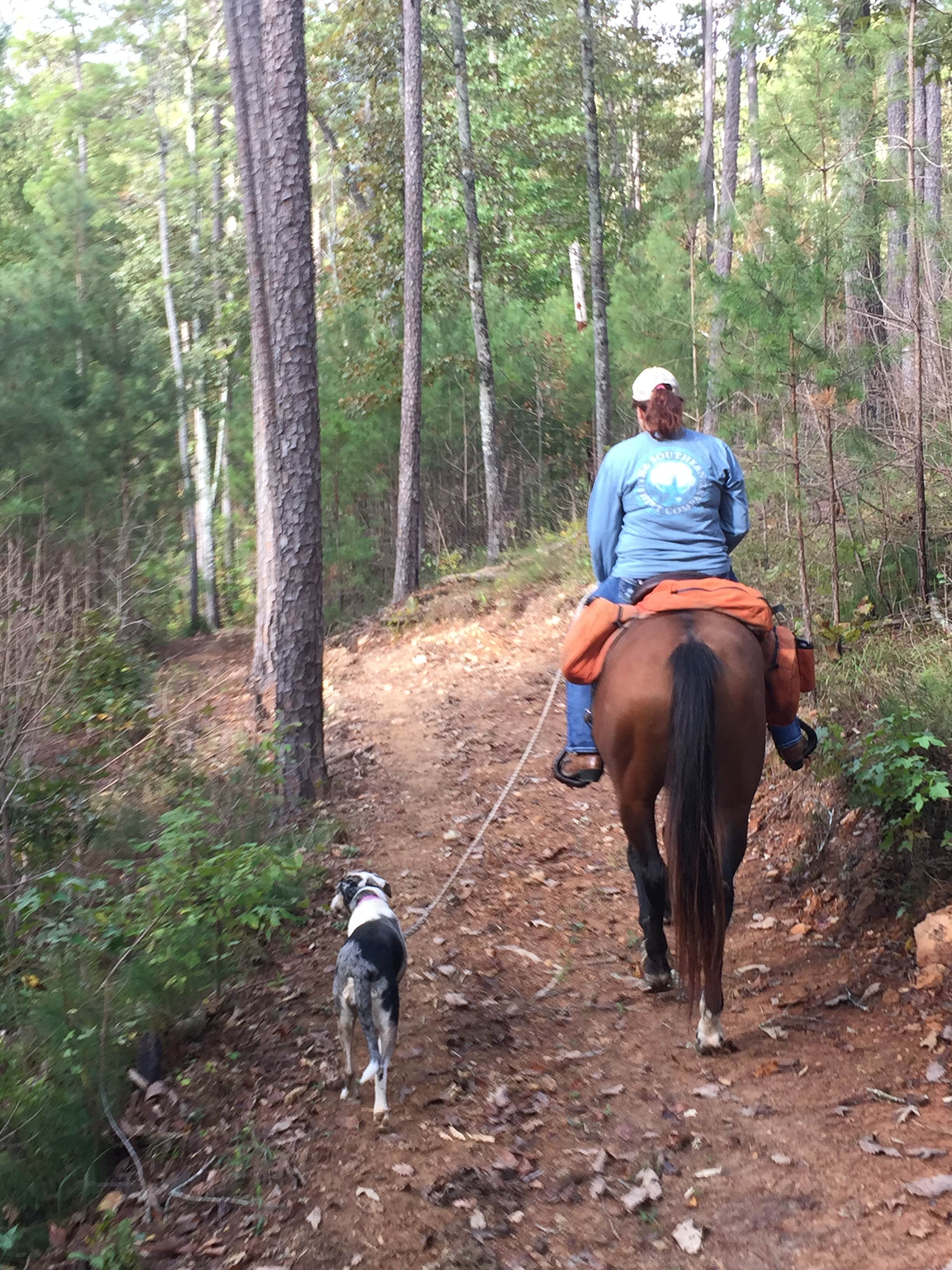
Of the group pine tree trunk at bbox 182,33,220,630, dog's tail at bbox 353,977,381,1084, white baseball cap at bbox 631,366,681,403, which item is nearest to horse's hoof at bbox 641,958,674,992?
dog's tail at bbox 353,977,381,1084

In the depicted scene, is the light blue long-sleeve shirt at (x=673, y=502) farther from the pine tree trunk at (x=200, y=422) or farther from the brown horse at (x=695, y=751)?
the pine tree trunk at (x=200, y=422)

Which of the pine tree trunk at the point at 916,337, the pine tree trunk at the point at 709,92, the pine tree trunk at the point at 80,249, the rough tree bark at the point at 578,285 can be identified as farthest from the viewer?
the pine tree trunk at the point at 709,92

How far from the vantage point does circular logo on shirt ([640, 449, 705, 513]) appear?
4977mm

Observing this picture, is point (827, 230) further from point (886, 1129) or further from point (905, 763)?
point (886, 1129)

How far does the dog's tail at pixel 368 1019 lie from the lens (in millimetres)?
4301

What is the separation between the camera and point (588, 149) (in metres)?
17.4

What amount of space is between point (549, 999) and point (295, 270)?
5401 millimetres

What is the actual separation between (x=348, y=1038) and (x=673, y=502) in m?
2.73

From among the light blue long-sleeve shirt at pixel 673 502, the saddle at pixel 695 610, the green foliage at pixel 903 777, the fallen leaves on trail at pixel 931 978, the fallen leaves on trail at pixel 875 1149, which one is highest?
the light blue long-sleeve shirt at pixel 673 502

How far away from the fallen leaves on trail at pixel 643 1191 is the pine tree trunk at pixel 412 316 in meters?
13.6

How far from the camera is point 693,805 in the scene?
434cm

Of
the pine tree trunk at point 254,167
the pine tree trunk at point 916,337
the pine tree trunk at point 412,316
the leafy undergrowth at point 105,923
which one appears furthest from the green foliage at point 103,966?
the pine tree trunk at point 412,316

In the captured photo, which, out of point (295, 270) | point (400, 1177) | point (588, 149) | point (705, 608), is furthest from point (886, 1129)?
point (588, 149)

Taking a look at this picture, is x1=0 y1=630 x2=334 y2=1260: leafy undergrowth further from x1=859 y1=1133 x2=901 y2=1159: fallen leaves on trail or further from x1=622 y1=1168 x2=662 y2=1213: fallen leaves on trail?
x1=859 y1=1133 x2=901 y2=1159: fallen leaves on trail
